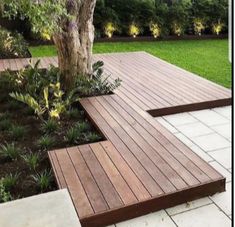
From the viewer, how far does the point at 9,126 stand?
3.85 metres

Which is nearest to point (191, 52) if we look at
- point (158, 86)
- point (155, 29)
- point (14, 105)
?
point (155, 29)

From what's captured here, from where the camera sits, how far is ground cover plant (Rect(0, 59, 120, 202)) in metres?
2.83

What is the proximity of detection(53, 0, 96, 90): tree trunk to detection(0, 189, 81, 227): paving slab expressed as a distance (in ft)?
8.89

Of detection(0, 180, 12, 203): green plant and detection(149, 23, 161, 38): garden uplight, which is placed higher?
detection(149, 23, 161, 38): garden uplight

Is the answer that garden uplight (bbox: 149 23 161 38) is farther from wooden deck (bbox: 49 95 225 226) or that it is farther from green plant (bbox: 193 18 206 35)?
wooden deck (bbox: 49 95 225 226)

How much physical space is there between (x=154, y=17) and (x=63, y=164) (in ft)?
24.5

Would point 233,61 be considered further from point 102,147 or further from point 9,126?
point 9,126

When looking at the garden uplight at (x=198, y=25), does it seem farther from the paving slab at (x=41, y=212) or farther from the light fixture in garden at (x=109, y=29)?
the paving slab at (x=41, y=212)

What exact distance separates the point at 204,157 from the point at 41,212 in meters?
1.94

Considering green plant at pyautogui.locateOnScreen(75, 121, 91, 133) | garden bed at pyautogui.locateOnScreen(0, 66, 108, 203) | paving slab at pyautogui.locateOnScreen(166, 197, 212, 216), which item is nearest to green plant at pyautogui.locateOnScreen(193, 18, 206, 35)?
garden bed at pyautogui.locateOnScreen(0, 66, 108, 203)

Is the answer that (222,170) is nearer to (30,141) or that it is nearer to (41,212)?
(41,212)

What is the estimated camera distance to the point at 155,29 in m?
9.55

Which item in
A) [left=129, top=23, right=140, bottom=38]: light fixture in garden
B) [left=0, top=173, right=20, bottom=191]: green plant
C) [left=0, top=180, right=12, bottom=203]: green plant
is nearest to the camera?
[left=0, top=180, right=12, bottom=203]: green plant

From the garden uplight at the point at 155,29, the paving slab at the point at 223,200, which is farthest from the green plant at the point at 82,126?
the garden uplight at the point at 155,29
